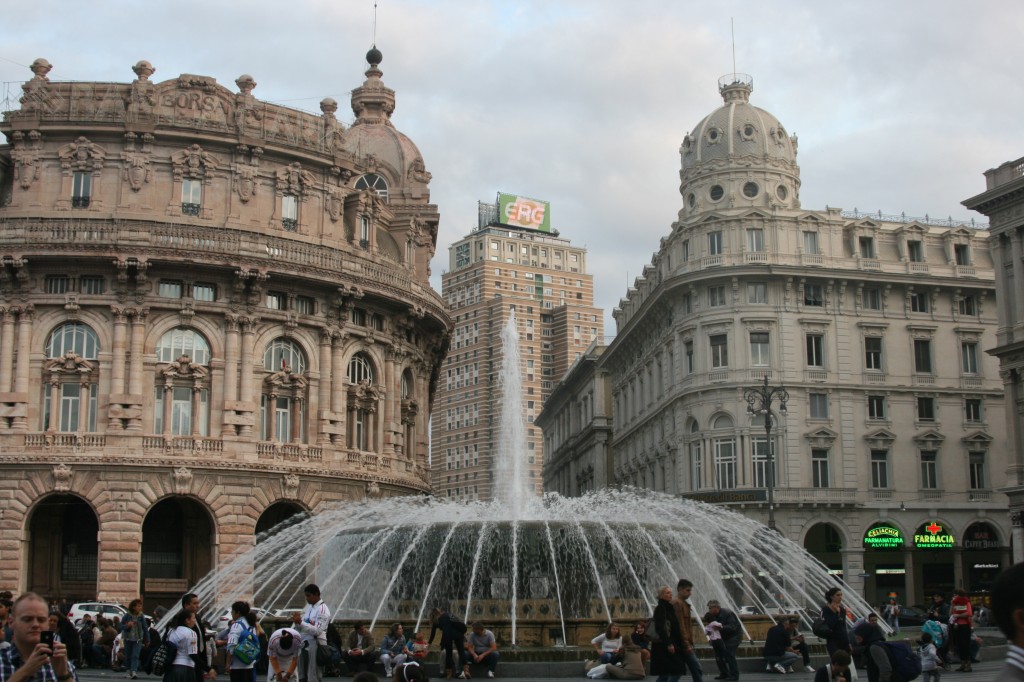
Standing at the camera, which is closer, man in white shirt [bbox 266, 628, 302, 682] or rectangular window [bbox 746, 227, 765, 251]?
man in white shirt [bbox 266, 628, 302, 682]

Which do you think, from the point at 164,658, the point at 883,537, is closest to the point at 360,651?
the point at 164,658

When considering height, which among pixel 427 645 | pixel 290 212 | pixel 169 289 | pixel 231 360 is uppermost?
pixel 290 212

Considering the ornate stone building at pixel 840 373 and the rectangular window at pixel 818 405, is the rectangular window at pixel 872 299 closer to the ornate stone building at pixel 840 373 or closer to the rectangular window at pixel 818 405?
the ornate stone building at pixel 840 373

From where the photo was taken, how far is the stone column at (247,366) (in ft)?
151

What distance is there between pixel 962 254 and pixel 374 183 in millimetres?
27496

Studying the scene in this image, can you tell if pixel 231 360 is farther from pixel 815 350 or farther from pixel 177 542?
pixel 815 350

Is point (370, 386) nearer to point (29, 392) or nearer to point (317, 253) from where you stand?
point (317, 253)

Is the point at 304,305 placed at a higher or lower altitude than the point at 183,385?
higher

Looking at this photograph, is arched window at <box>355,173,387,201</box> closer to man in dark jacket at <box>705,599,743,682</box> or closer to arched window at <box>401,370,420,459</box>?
arched window at <box>401,370,420,459</box>

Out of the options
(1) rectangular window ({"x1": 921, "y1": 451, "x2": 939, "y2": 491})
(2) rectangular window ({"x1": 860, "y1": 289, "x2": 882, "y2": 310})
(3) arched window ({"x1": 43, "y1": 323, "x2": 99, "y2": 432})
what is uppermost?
(2) rectangular window ({"x1": 860, "y1": 289, "x2": 882, "y2": 310})

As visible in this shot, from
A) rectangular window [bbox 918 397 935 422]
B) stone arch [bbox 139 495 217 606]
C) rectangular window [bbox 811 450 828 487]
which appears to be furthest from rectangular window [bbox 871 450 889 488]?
stone arch [bbox 139 495 217 606]

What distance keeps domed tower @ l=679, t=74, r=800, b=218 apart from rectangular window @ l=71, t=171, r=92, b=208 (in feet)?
91.1

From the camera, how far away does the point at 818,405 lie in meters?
56.2

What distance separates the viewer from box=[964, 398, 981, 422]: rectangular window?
189ft
